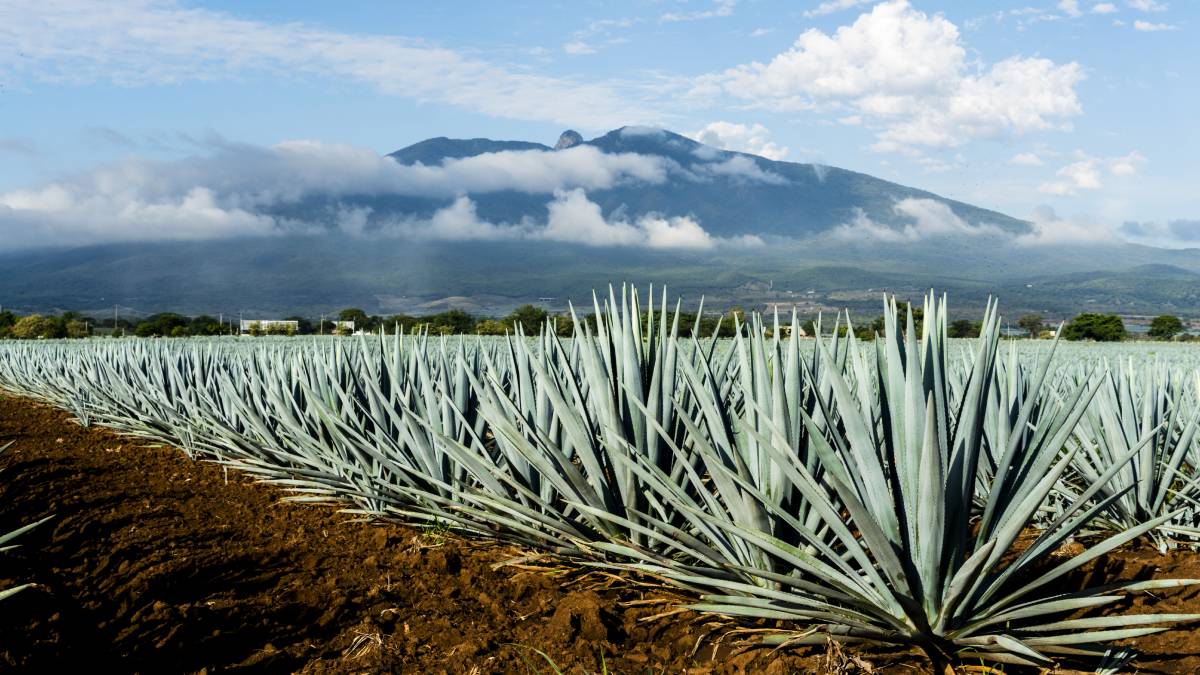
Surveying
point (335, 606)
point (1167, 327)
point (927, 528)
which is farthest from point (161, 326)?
point (1167, 327)

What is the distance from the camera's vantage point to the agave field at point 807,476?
1991 millimetres

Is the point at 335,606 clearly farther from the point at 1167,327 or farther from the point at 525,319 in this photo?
the point at 1167,327

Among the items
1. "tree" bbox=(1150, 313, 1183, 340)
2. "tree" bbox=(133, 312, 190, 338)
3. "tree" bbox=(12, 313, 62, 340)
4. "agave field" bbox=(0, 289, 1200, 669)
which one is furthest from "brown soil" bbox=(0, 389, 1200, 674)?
"tree" bbox=(1150, 313, 1183, 340)

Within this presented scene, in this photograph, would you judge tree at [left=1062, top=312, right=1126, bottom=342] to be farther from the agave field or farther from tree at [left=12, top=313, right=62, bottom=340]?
the agave field

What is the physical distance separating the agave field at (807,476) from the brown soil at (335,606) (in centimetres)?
11

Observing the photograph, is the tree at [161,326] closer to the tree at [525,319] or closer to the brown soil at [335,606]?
the tree at [525,319]

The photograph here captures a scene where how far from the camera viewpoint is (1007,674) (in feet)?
6.86

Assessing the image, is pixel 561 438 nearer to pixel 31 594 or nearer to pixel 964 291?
pixel 31 594

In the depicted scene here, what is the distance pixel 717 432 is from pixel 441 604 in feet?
3.14

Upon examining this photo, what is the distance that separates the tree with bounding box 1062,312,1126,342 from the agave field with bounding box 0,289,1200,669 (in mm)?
56248

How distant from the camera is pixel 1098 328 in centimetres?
5506

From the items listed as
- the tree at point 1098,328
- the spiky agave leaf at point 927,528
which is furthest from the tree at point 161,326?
the tree at point 1098,328

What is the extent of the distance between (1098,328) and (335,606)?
60771 millimetres

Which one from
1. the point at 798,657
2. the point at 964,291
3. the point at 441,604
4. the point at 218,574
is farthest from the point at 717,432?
the point at 964,291
